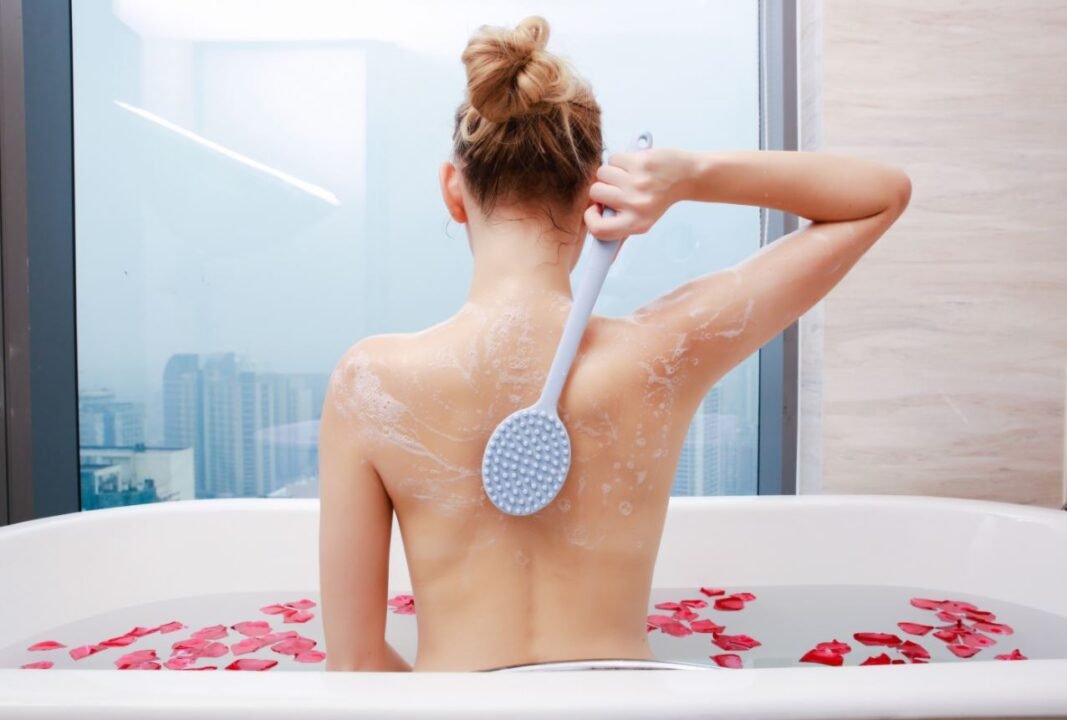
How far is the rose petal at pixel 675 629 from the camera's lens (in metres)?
1.32

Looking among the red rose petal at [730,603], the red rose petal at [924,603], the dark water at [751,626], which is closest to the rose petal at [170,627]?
the dark water at [751,626]

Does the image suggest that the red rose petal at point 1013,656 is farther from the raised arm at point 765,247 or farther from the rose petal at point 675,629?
the raised arm at point 765,247

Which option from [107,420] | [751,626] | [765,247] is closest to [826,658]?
[751,626]

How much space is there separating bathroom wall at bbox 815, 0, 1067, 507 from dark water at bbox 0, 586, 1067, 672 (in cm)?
48

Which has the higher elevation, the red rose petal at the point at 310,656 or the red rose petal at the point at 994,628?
the red rose petal at the point at 994,628

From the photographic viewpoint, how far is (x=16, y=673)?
65 cm

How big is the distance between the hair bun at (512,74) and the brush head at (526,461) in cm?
26

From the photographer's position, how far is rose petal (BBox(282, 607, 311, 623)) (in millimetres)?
1393

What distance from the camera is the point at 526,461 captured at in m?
0.72

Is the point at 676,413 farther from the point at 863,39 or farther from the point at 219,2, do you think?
the point at 219,2

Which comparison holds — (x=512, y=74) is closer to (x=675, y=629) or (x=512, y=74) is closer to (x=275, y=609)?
(x=675, y=629)


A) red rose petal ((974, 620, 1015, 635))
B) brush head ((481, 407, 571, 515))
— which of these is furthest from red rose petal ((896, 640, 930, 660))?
brush head ((481, 407, 571, 515))

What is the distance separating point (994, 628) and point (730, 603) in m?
0.41

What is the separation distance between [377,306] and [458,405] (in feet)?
4.44
